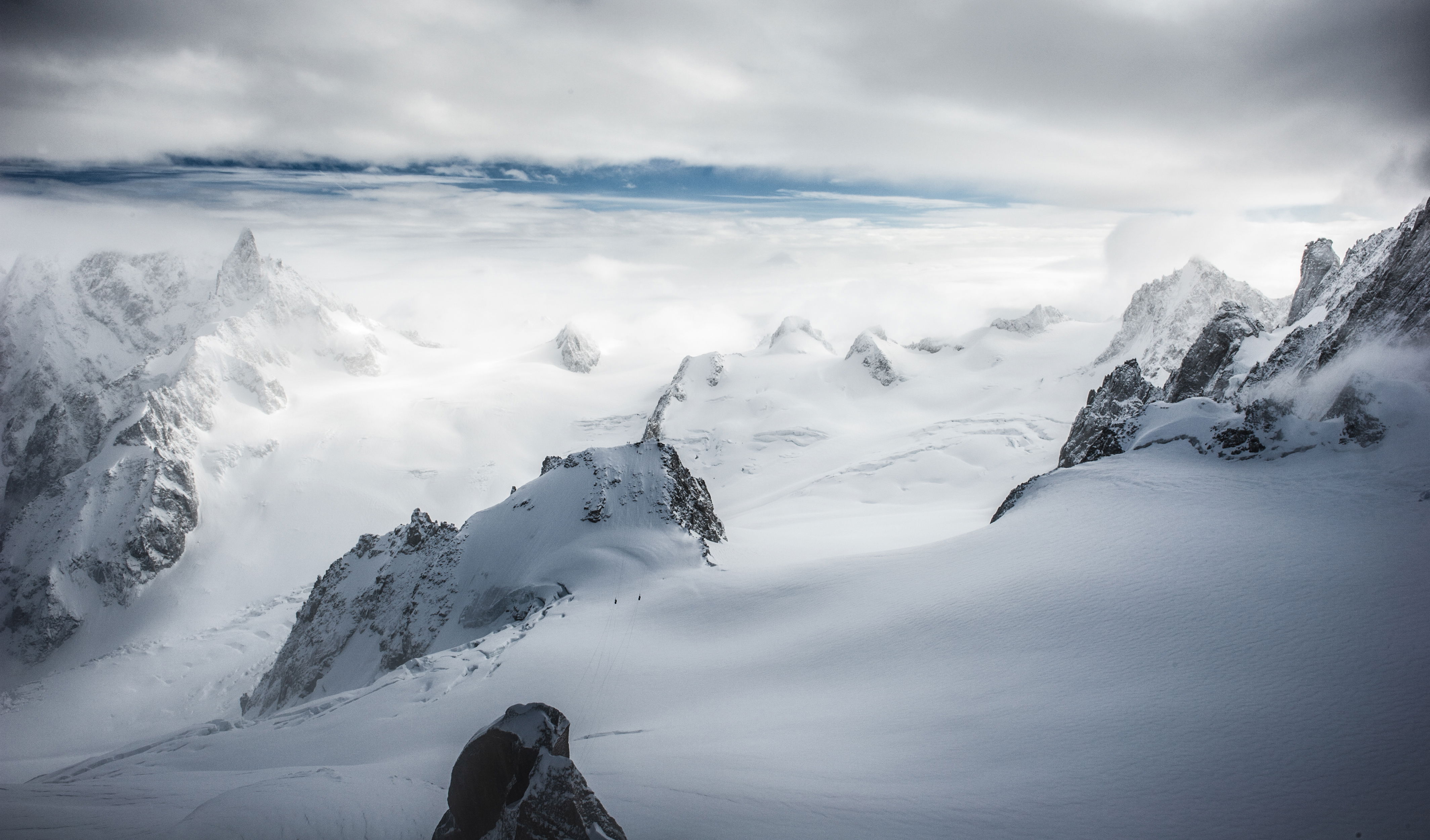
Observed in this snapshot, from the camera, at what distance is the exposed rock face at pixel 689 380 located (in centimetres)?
12062

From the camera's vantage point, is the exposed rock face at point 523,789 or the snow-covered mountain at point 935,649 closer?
the exposed rock face at point 523,789

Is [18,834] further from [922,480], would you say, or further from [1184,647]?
[922,480]

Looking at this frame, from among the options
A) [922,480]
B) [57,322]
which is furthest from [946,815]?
[57,322]

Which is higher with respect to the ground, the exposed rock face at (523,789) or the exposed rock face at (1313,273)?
the exposed rock face at (1313,273)

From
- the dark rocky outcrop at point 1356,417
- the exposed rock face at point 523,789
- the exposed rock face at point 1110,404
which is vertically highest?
the dark rocky outcrop at point 1356,417

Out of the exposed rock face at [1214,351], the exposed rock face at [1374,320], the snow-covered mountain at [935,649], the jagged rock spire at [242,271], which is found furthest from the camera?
the jagged rock spire at [242,271]

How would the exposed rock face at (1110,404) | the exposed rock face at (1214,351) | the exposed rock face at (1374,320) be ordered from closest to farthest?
the exposed rock face at (1374,320), the exposed rock face at (1214,351), the exposed rock face at (1110,404)

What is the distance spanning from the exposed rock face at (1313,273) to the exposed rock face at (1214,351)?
23.9ft

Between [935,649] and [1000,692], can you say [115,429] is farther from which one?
[1000,692]

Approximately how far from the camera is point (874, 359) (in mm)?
133125

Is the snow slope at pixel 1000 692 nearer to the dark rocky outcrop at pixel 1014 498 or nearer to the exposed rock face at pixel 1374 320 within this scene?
the dark rocky outcrop at pixel 1014 498

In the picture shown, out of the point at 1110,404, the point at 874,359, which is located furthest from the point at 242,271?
the point at 1110,404

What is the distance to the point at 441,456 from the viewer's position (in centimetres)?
13262

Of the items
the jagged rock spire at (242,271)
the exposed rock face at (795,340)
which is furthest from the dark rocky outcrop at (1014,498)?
the jagged rock spire at (242,271)
